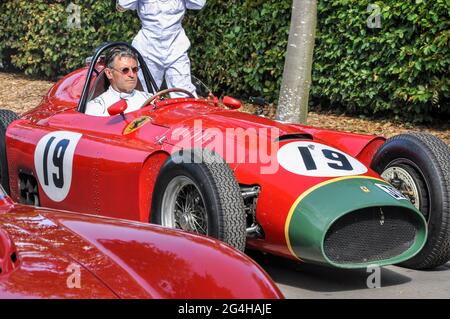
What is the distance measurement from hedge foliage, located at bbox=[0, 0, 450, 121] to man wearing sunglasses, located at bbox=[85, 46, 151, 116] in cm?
397

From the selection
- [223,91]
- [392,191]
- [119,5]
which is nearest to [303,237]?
[392,191]

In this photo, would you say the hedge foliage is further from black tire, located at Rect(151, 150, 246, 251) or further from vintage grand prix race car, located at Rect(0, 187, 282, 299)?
vintage grand prix race car, located at Rect(0, 187, 282, 299)

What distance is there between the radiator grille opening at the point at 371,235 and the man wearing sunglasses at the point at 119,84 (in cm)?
234

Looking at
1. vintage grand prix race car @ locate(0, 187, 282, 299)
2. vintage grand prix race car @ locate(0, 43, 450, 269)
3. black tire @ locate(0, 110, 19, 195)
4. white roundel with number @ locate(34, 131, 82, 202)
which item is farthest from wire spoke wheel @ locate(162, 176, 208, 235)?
black tire @ locate(0, 110, 19, 195)

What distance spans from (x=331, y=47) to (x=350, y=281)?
223 inches

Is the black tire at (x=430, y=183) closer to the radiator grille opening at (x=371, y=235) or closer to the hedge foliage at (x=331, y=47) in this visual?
the radiator grille opening at (x=371, y=235)

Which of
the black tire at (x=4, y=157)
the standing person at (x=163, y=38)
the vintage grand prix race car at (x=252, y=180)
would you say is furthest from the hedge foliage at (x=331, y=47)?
the black tire at (x=4, y=157)

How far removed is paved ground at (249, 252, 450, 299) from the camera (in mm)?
5406

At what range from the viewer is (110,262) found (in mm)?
2992

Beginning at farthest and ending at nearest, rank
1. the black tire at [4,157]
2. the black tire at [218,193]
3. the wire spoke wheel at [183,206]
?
the black tire at [4,157], the wire spoke wheel at [183,206], the black tire at [218,193]

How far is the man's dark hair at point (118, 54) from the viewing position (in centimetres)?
700

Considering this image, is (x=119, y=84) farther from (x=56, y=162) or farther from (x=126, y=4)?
(x=126, y=4)

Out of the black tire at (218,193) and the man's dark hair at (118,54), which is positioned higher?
the man's dark hair at (118,54)
